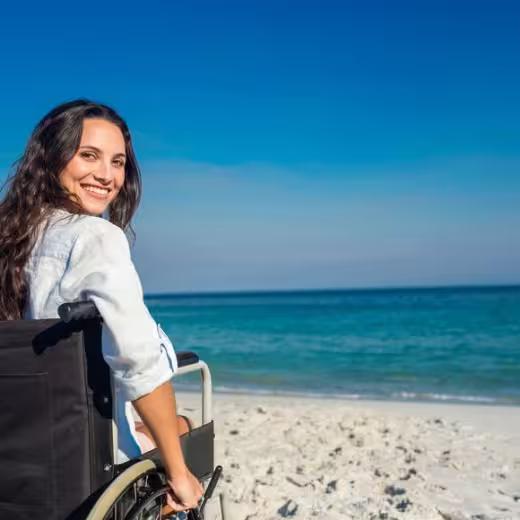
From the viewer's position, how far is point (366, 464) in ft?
12.6

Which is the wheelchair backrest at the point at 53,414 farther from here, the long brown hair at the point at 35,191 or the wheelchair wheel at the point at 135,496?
the long brown hair at the point at 35,191

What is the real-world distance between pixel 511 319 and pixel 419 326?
4.29m

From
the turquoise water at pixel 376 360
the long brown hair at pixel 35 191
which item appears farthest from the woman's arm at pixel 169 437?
the turquoise water at pixel 376 360

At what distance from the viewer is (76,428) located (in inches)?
56.0

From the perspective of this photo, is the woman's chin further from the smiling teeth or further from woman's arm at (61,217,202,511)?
woman's arm at (61,217,202,511)

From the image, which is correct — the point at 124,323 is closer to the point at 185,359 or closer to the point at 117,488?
the point at 117,488

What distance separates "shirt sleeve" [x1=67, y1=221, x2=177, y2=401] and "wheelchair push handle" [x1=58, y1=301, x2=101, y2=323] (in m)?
0.03

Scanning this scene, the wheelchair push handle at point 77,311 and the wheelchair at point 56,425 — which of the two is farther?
the wheelchair at point 56,425

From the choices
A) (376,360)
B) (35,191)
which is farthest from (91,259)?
(376,360)

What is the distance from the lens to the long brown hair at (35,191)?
155cm

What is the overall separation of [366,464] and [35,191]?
9.18ft

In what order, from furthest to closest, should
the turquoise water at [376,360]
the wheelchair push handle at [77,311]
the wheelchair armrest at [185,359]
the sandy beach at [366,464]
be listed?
the turquoise water at [376,360]
the sandy beach at [366,464]
the wheelchair armrest at [185,359]
the wheelchair push handle at [77,311]

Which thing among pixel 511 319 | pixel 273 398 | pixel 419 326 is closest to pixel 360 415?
pixel 273 398

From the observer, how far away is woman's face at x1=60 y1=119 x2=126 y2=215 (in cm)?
166
